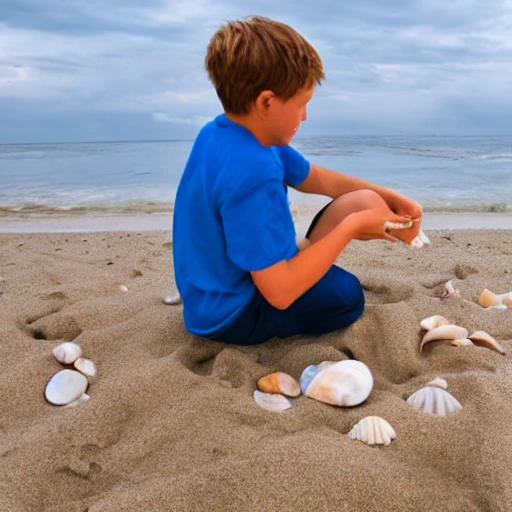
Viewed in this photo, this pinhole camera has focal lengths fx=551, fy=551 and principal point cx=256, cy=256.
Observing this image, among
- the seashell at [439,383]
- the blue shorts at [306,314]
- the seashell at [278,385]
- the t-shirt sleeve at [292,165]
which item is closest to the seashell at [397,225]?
the blue shorts at [306,314]

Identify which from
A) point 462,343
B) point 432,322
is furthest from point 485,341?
point 432,322

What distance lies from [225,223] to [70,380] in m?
0.85

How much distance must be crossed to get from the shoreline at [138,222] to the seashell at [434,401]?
11.2 feet

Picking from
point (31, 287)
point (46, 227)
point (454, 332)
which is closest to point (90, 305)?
point (31, 287)

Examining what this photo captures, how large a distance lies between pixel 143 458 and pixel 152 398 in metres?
0.29

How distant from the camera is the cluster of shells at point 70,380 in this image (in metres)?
2.01

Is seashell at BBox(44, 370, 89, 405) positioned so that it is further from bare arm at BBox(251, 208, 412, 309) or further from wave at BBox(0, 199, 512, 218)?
wave at BBox(0, 199, 512, 218)

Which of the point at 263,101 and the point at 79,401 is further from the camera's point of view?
the point at 79,401

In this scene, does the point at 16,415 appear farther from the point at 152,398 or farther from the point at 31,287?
the point at 31,287

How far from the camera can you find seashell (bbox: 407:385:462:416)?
5.89 ft

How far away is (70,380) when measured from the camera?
6.73 ft

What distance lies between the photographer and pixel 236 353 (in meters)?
2.23

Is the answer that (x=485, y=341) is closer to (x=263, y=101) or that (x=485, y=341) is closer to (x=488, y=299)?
(x=488, y=299)

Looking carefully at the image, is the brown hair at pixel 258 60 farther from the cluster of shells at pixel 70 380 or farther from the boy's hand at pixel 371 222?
the cluster of shells at pixel 70 380
